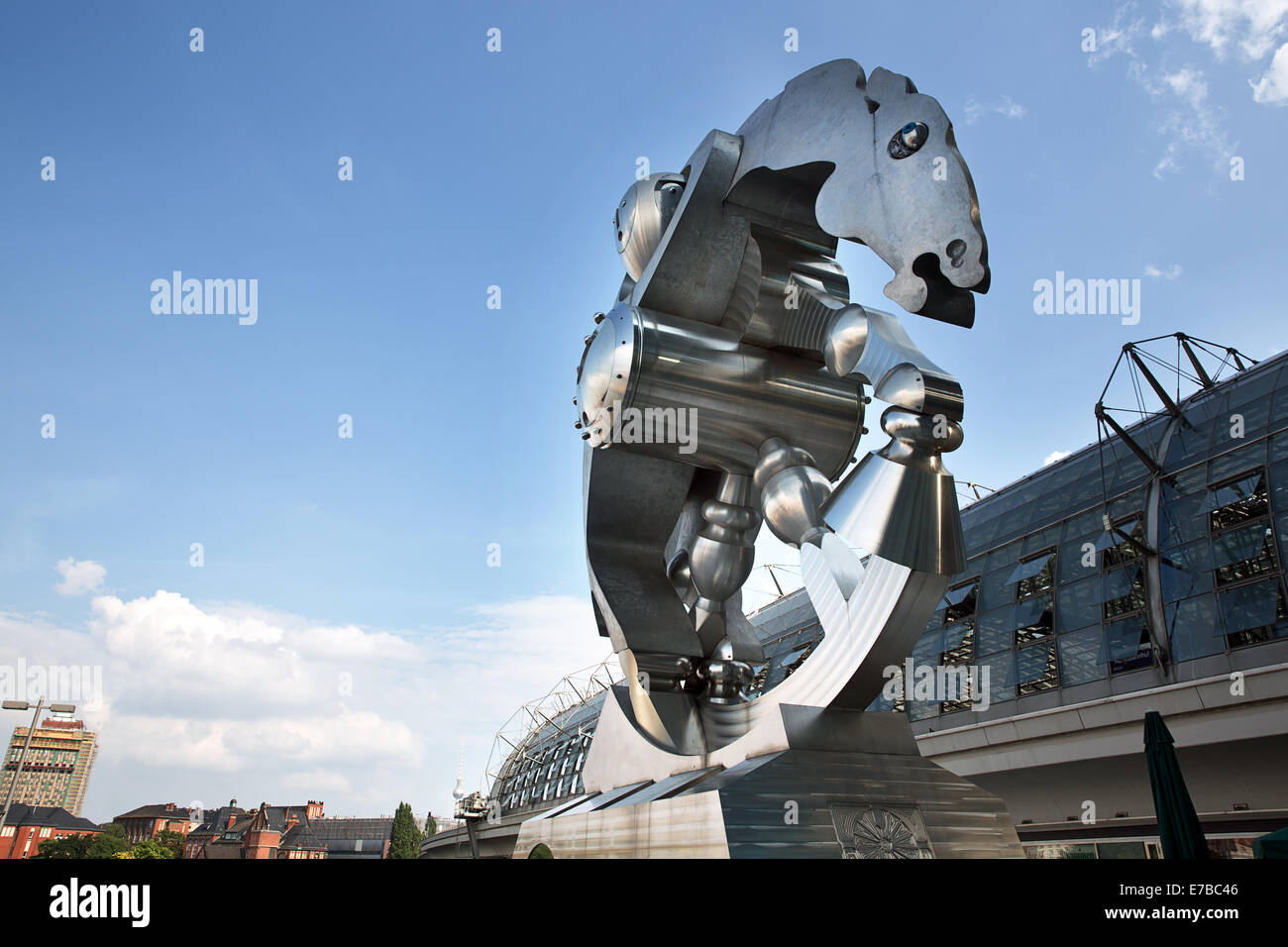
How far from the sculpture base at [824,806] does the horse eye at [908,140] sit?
2.98 metres

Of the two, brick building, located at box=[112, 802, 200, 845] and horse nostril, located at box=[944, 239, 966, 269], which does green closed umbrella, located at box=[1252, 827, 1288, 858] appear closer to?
horse nostril, located at box=[944, 239, 966, 269]

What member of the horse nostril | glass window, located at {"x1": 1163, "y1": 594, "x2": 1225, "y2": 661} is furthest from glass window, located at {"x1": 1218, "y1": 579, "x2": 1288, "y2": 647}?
the horse nostril

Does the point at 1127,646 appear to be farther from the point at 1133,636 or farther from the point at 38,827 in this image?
the point at 38,827

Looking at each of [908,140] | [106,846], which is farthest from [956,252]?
[106,846]

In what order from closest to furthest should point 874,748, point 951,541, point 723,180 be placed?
point 951,541
point 874,748
point 723,180

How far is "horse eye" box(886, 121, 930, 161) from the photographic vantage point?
4227mm

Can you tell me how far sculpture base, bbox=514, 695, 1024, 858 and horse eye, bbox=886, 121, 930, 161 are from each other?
298cm

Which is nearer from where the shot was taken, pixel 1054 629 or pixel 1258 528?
pixel 1258 528

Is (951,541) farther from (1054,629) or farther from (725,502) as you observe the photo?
(1054,629)

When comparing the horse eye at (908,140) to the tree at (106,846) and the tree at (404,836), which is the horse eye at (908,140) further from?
the tree at (404,836)

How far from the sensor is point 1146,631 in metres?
13.9

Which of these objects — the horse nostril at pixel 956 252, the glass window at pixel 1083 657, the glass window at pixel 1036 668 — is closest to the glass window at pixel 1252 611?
the glass window at pixel 1083 657
